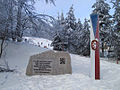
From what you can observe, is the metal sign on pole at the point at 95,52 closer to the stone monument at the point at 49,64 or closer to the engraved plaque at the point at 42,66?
the stone monument at the point at 49,64

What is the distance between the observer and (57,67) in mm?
5059

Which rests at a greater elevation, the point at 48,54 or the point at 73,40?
the point at 73,40

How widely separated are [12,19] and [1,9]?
92 cm

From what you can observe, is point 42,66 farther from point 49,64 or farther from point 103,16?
point 103,16

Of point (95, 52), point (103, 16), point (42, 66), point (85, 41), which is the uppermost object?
point (103, 16)

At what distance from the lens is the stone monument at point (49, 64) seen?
4.98m

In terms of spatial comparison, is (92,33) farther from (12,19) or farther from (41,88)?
(12,19)

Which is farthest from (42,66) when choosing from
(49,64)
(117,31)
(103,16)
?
(103,16)

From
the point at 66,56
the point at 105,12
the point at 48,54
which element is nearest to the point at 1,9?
the point at 48,54

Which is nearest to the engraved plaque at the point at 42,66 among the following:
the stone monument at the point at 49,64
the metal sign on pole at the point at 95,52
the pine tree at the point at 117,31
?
the stone monument at the point at 49,64

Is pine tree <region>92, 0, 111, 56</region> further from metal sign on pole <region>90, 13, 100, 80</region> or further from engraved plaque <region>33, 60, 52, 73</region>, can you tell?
engraved plaque <region>33, 60, 52, 73</region>

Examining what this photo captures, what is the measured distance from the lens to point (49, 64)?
199 inches

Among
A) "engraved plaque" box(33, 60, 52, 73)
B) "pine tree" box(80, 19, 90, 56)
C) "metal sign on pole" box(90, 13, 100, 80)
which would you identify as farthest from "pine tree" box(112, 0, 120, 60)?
"engraved plaque" box(33, 60, 52, 73)

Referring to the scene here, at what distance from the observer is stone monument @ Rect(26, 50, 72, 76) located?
16.3ft
